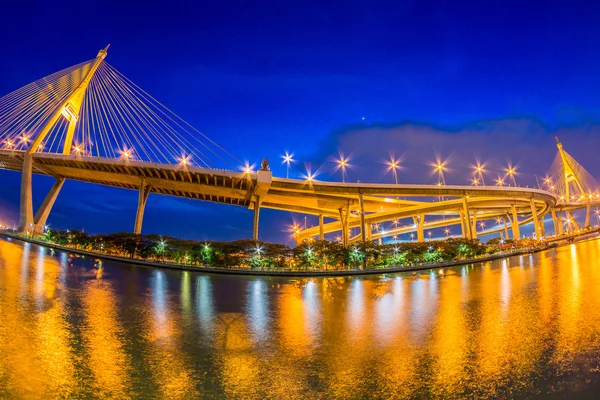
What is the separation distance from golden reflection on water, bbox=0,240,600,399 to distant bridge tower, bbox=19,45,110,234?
95.3 ft

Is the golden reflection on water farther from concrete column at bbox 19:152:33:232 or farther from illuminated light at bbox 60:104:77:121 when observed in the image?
illuminated light at bbox 60:104:77:121

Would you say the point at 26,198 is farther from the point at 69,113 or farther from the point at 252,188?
the point at 252,188

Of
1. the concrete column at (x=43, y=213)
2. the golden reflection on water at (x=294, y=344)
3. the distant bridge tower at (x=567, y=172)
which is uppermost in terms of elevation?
the distant bridge tower at (x=567, y=172)

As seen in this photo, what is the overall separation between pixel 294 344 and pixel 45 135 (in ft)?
130

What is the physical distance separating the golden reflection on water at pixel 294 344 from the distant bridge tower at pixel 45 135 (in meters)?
29.1

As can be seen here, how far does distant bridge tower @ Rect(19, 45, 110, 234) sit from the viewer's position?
33625 mm

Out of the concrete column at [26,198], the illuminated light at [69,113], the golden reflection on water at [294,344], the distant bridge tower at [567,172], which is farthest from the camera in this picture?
the distant bridge tower at [567,172]

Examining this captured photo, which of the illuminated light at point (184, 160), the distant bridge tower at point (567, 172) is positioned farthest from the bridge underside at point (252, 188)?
the distant bridge tower at point (567, 172)

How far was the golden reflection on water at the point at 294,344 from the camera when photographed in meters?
4.48

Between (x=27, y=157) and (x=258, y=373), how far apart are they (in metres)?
40.3

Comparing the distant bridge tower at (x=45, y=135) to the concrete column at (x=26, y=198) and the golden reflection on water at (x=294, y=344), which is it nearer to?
the concrete column at (x=26, y=198)

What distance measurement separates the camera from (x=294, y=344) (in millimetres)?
6609

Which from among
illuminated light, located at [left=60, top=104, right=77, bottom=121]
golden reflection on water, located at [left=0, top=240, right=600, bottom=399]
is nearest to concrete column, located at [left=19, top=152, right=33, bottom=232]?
illuminated light, located at [left=60, top=104, right=77, bottom=121]

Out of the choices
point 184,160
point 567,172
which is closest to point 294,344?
point 184,160
